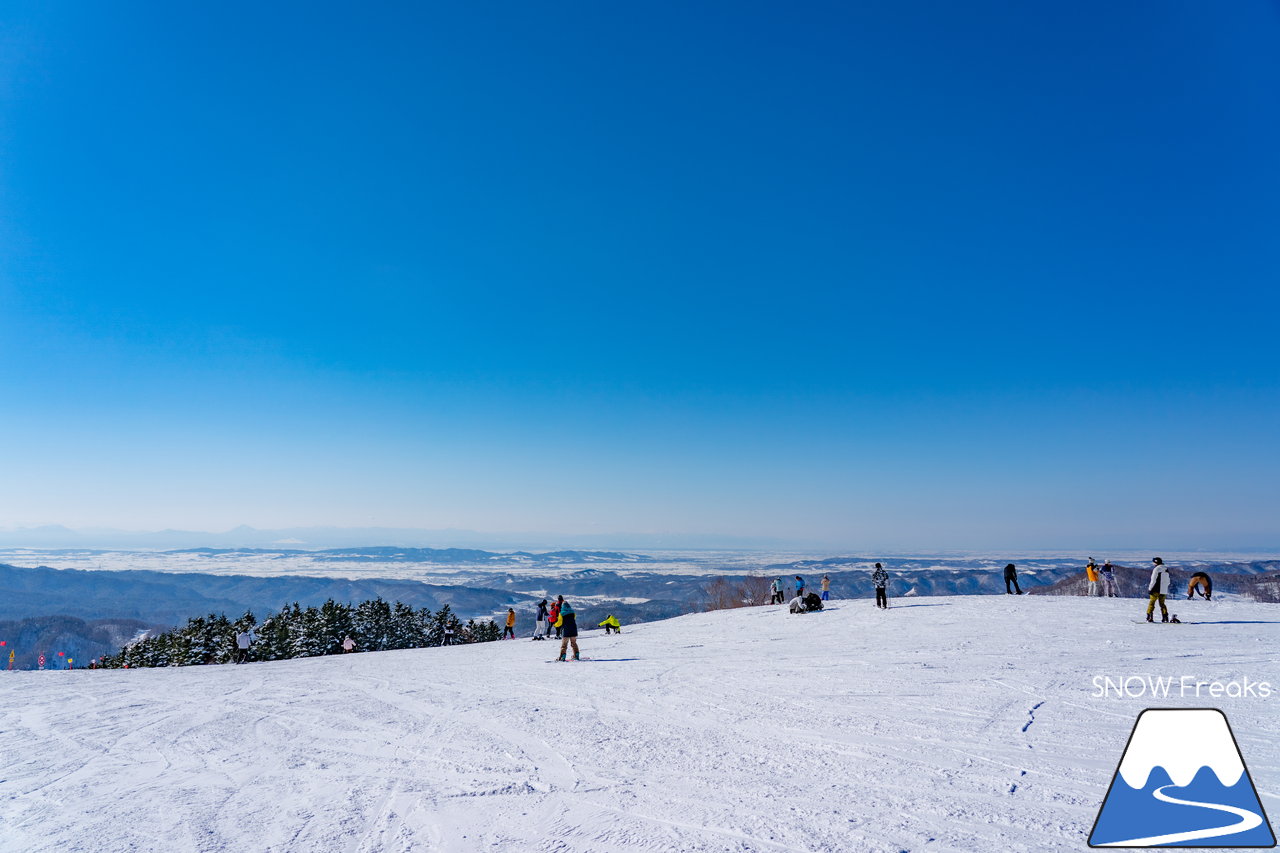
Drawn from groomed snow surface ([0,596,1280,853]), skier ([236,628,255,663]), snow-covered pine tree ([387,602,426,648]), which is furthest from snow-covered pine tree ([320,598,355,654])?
groomed snow surface ([0,596,1280,853])

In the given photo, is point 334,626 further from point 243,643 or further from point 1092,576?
point 1092,576

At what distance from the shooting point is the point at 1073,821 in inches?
234

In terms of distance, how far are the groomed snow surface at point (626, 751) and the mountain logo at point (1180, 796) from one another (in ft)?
1.14

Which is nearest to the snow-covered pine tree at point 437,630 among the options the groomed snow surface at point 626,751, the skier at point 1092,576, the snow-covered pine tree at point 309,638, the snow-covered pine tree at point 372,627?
the snow-covered pine tree at point 372,627

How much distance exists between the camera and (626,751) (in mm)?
8797

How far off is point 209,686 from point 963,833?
752 inches

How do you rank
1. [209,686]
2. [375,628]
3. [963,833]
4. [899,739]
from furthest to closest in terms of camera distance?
[375,628] → [209,686] → [899,739] → [963,833]

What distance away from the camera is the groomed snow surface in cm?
620

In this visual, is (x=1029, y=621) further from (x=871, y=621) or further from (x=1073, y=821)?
(x=1073, y=821)

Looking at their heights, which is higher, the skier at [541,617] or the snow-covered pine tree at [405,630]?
the skier at [541,617]

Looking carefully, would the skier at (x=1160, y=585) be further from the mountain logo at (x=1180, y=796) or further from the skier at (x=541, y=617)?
the skier at (x=541, y=617)

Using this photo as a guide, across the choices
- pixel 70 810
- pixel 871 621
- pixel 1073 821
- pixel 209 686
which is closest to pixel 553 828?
pixel 1073 821

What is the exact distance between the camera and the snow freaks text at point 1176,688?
1083 cm

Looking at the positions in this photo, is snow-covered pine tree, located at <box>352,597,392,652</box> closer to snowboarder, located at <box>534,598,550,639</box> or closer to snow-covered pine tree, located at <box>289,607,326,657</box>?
snow-covered pine tree, located at <box>289,607,326,657</box>
